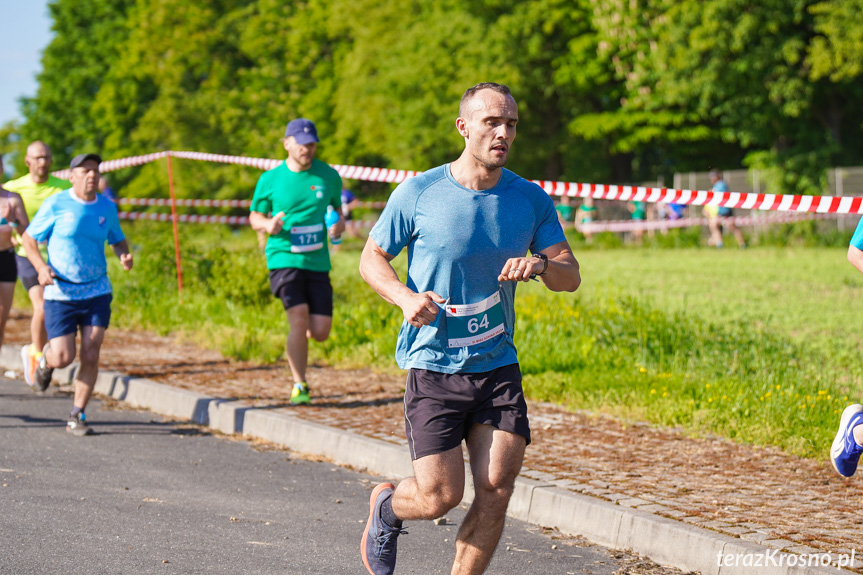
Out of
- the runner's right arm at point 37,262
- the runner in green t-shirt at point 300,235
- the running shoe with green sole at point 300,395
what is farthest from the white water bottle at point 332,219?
the runner's right arm at point 37,262

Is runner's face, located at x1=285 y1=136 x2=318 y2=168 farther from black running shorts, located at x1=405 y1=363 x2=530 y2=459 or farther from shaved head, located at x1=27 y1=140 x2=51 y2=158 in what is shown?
black running shorts, located at x1=405 y1=363 x2=530 y2=459

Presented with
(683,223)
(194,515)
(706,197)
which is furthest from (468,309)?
(683,223)

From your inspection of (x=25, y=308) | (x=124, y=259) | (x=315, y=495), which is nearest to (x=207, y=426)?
(x=124, y=259)

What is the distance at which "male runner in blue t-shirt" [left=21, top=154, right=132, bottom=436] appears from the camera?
798 cm

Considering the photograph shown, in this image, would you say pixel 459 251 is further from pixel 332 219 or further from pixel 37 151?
pixel 37 151

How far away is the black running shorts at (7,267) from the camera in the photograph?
980cm

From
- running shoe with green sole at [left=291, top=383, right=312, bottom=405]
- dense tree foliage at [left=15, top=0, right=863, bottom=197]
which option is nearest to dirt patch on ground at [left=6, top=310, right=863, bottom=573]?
running shoe with green sole at [left=291, top=383, right=312, bottom=405]

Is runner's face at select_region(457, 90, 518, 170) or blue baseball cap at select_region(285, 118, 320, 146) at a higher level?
blue baseball cap at select_region(285, 118, 320, 146)

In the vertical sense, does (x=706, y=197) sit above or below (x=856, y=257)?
above

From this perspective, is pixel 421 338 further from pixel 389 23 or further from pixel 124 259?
pixel 389 23

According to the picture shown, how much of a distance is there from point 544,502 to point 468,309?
2020 millimetres

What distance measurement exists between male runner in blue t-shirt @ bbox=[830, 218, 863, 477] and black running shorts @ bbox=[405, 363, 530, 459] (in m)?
1.69

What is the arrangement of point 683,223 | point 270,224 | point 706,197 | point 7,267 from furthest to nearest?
point 683,223, point 7,267, point 706,197, point 270,224

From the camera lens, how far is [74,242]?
26.2ft
